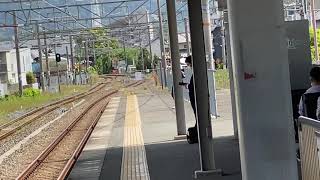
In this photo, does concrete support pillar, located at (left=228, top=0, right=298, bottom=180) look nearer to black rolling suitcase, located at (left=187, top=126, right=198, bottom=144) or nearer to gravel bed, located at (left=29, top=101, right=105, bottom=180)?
black rolling suitcase, located at (left=187, top=126, right=198, bottom=144)

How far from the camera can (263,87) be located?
4777mm

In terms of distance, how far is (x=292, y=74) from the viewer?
31.8 ft

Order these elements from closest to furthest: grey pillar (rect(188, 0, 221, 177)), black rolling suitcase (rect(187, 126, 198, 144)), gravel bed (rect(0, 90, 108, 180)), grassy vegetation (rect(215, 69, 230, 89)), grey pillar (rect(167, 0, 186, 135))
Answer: grey pillar (rect(188, 0, 221, 177)), black rolling suitcase (rect(187, 126, 198, 144)), grey pillar (rect(167, 0, 186, 135)), gravel bed (rect(0, 90, 108, 180)), grassy vegetation (rect(215, 69, 230, 89))

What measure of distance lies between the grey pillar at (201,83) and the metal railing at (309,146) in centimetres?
289

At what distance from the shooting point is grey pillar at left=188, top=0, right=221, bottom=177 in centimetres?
827

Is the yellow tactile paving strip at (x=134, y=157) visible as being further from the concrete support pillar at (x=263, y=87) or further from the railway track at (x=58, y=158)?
the concrete support pillar at (x=263, y=87)

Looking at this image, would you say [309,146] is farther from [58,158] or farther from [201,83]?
[58,158]

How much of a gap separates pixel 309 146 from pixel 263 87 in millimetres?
696

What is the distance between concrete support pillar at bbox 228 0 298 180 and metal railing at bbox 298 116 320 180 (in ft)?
0.56

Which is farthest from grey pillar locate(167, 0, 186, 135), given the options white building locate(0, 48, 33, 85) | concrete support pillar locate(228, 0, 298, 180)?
white building locate(0, 48, 33, 85)

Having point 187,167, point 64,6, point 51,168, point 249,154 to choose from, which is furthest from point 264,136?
point 64,6

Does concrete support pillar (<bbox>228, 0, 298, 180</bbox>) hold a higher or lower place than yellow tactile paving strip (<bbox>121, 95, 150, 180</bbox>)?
higher

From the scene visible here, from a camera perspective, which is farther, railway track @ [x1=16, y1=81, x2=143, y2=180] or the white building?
the white building

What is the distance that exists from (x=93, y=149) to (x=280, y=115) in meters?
9.07
